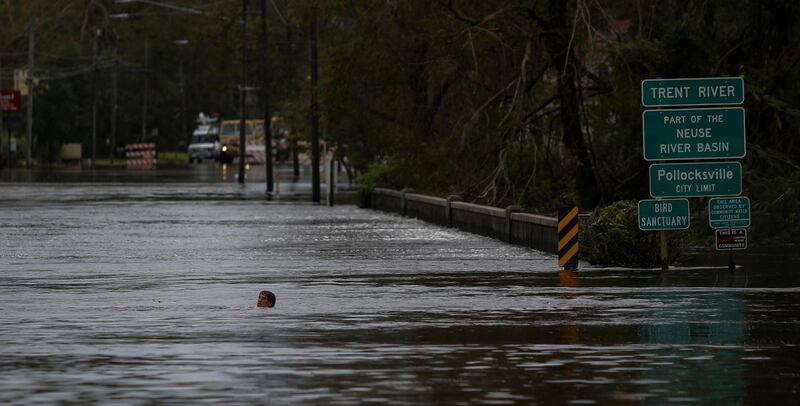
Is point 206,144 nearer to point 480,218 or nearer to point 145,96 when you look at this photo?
point 145,96

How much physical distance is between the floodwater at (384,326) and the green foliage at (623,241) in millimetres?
580

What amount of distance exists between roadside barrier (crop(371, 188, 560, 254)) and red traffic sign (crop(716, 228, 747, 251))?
4.14 m

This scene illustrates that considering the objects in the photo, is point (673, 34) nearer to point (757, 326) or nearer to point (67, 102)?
point (757, 326)

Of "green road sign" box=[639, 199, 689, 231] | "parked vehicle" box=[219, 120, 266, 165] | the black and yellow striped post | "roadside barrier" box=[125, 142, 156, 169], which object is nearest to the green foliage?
the black and yellow striped post

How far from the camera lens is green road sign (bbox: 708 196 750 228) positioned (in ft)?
87.2

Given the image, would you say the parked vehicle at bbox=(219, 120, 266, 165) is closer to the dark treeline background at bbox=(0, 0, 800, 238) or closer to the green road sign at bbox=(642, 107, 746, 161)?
the dark treeline background at bbox=(0, 0, 800, 238)

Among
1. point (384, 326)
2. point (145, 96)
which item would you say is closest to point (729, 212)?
point (384, 326)

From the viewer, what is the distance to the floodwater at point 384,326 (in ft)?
45.6

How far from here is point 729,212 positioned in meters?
26.7

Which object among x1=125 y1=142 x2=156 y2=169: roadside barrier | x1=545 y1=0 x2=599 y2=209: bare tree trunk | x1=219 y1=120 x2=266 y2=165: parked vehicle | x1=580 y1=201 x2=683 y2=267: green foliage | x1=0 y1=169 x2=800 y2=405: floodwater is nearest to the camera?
x1=0 y1=169 x2=800 y2=405: floodwater

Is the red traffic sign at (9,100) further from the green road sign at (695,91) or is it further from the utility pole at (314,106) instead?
the green road sign at (695,91)

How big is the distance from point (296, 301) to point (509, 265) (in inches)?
277

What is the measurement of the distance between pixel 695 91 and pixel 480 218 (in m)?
11.7

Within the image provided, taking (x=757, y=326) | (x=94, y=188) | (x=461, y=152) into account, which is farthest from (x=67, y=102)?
(x=757, y=326)
